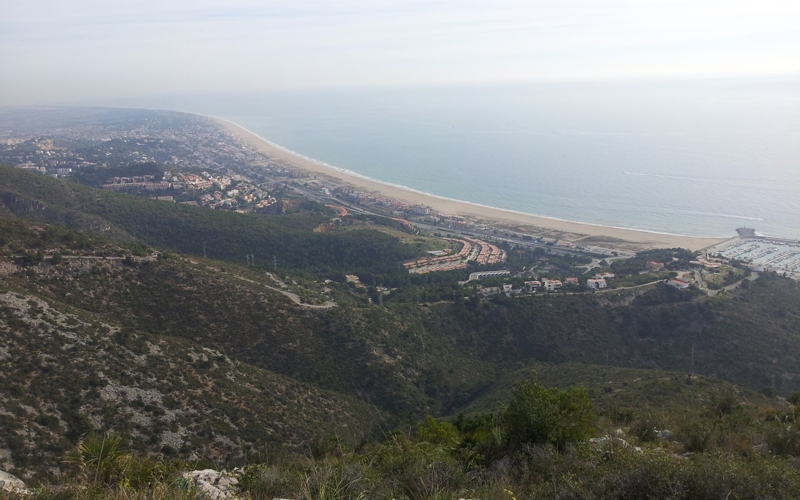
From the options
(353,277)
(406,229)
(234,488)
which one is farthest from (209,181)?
(234,488)

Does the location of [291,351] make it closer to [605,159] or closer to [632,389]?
[632,389]

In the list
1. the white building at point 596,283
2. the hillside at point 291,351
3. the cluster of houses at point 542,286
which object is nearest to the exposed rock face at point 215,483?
the hillside at point 291,351

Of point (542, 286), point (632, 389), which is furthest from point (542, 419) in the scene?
point (542, 286)

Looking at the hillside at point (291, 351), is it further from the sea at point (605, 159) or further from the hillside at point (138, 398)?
the sea at point (605, 159)

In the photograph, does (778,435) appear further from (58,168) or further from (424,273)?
(58,168)

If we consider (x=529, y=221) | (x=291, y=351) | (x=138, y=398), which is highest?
(x=529, y=221)
